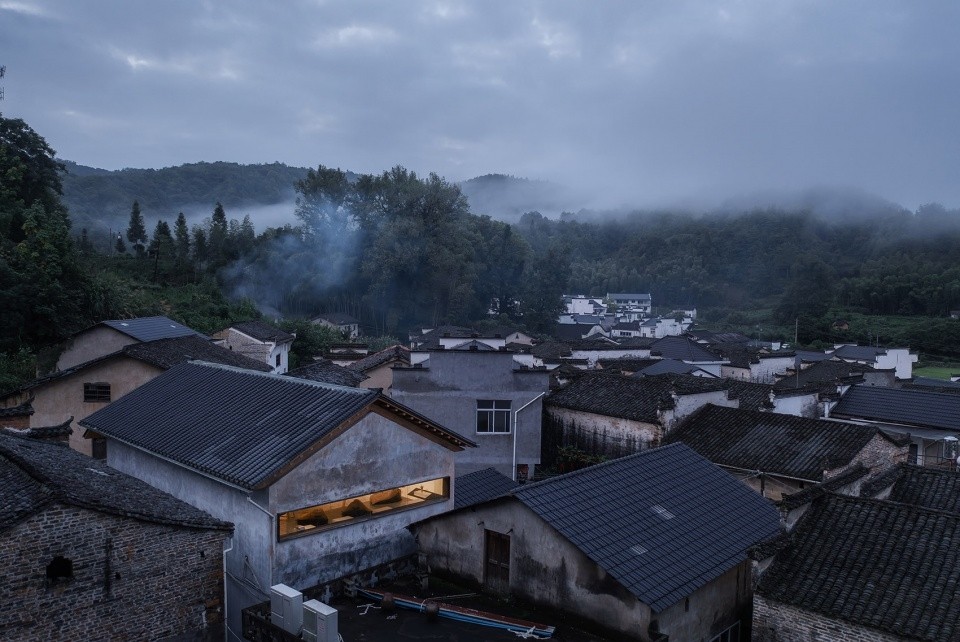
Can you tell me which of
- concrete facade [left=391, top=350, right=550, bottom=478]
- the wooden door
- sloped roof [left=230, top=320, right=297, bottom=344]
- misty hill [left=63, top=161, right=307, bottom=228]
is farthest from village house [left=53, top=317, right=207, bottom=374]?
misty hill [left=63, top=161, right=307, bottom=228]

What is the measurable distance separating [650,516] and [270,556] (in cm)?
610

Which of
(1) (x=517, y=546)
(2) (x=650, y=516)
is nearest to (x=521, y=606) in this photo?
(1) (x=517, y=546)

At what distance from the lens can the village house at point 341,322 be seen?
58.7 meters

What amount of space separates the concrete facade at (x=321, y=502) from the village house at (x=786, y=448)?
9567mm

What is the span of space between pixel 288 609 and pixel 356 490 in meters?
2.88

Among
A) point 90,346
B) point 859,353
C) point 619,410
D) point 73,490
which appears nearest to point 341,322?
point 90,346

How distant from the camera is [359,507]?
12109 mm

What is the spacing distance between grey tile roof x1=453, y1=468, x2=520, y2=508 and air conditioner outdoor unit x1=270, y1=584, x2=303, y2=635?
4929mm

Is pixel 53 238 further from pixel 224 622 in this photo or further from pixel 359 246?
pixel 359 246

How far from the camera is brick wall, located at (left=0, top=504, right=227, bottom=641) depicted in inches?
328

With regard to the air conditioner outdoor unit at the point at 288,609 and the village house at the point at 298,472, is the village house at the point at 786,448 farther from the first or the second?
the air conditioner outdoor unit at the point at 288,609

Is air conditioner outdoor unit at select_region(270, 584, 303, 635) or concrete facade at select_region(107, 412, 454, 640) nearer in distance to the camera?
air conditioner outdoor unit at select_region(270, 584, 303, 635)

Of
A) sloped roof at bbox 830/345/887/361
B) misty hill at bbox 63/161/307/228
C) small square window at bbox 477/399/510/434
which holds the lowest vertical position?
sloped roof at bbox 830/345/887/361

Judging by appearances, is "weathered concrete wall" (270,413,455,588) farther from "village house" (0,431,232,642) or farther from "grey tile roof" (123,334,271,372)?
"grey tile roof" (123,334,271,372)
